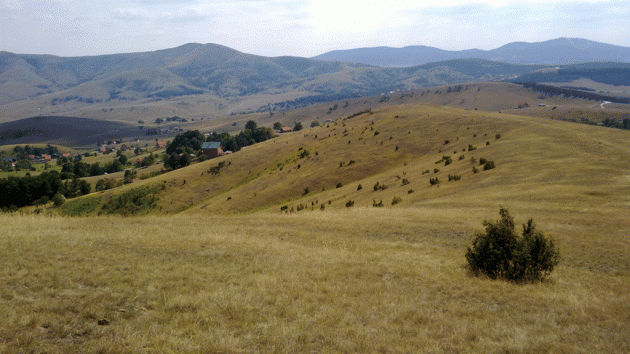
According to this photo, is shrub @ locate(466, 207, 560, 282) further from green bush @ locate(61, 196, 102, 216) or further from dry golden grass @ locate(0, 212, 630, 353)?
green bush @ locate(61, 196, 102, 216)

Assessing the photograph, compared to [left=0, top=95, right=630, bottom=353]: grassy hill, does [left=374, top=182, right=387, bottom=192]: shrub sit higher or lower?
lower

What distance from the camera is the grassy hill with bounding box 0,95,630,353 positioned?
8758mm

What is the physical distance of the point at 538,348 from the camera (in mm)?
8430

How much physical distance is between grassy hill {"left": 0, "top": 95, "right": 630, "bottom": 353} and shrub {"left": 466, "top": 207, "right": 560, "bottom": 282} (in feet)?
2.16

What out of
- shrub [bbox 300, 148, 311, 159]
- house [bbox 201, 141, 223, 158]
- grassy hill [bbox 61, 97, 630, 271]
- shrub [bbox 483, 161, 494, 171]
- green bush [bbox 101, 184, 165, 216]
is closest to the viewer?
grassy hill [bbox 61, 97, 630, 271]

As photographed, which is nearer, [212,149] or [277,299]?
[277,299]

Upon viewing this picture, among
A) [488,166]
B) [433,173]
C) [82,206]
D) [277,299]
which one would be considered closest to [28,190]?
[82,206]

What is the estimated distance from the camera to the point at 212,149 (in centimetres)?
13462

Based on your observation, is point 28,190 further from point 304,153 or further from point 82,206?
point 304,153

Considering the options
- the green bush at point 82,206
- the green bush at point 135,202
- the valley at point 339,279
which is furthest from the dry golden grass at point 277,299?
the green bush at point 82,206

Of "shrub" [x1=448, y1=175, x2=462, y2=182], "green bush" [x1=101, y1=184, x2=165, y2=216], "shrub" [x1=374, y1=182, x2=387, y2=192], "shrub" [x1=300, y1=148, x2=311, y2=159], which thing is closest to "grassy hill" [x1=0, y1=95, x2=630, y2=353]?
"shrub" [x1=448, y1=175, x2=462, y2=182]

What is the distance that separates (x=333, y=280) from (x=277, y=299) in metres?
2.72

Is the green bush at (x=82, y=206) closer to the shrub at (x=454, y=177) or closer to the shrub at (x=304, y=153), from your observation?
the shrub at (x=304, y=153)

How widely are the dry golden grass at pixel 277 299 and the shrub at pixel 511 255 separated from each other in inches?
29.7
